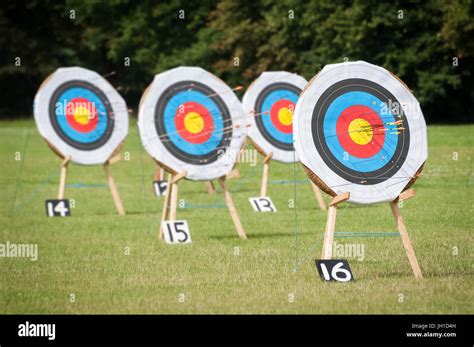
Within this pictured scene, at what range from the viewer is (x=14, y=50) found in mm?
58000

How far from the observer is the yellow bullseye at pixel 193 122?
14.6 m

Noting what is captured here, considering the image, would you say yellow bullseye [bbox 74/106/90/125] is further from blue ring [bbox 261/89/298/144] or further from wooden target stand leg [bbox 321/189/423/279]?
wooden target stand leg [bbox 321/189/423/279]

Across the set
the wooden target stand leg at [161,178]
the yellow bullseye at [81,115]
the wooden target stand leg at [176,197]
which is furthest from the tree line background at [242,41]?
the wooden target stand leg at [176,197]

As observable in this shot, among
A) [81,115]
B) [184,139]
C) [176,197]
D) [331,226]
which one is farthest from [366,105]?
[81,115]

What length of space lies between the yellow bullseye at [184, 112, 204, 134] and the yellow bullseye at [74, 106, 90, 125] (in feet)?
13.7

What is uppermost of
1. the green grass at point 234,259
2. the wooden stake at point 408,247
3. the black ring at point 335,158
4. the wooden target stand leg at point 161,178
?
the black ring at point 335,158

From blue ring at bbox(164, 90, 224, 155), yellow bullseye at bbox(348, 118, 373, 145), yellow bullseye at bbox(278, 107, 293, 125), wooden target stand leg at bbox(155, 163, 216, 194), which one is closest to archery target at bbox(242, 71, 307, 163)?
yellow bullseye at bbox(278, 107, 293, 125)

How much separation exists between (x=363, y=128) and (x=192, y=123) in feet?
14.3

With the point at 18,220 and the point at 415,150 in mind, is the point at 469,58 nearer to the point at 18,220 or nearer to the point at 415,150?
the point at 18,220

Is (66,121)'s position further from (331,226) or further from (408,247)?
(408,247)

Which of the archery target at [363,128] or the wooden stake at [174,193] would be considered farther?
the wooden stake at [174,193]

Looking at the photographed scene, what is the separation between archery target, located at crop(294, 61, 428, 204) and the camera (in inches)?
408

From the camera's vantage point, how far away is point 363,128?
1079 centimetres

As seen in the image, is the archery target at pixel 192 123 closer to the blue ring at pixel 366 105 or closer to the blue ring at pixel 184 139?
the blue ring at pixel 184 139
